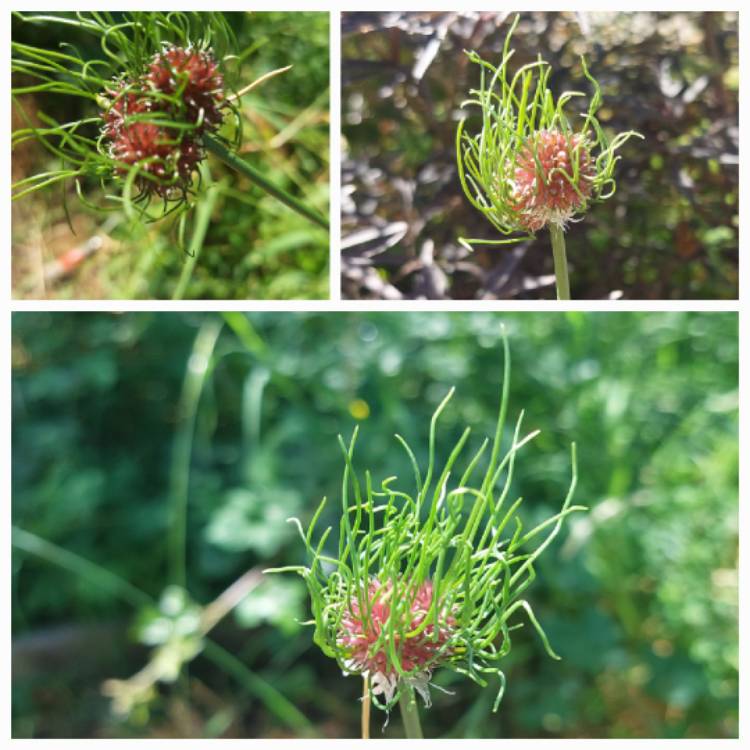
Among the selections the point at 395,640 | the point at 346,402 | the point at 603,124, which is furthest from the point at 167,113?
the point at 346,402

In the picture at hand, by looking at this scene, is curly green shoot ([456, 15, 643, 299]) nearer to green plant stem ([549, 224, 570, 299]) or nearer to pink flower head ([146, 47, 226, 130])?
green plant stem ([549, 224, 570, 299])

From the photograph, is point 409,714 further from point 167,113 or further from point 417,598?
point 167,113

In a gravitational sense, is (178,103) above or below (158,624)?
above

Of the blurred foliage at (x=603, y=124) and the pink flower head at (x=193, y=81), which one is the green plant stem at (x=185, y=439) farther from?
the pink flower head at (x=193, y=81)

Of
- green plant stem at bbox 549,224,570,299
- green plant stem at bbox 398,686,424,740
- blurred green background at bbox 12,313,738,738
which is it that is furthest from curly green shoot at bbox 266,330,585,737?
blurred green background at bbox 12,313,738,738
